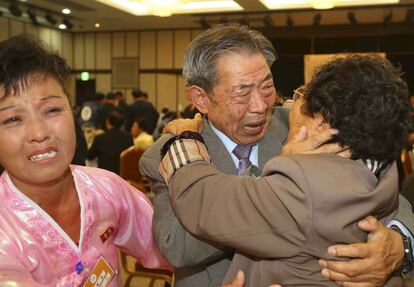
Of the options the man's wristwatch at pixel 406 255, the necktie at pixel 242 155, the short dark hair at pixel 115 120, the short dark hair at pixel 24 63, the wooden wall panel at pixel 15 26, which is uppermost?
the wooden wall panel at pixel 15 26

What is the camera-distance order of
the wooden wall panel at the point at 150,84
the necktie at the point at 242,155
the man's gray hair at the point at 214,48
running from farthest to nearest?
the wooden wall panel at the point at 150,84 < the necktie at the point at 242,155 < the man's gray hair at the point at 214,48

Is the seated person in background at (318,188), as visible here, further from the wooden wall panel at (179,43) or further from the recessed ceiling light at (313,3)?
the wooden wall panel at (179,43)

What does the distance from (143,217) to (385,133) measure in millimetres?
815

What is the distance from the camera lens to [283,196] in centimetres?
106

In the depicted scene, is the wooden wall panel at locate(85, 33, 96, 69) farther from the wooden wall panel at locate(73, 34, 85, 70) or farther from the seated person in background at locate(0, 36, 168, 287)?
the seated person in background at locate(0, 36, 168, 287)

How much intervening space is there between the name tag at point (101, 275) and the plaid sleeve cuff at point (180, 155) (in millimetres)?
307

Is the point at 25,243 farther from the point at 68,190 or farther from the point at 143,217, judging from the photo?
the point at 143,217

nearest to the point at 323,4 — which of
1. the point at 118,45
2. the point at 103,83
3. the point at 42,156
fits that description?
the point at 118,45

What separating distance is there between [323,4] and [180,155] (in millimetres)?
9069

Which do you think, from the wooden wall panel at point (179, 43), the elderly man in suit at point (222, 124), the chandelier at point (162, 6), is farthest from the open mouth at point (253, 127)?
the wooden wall panel at point (179, 43)

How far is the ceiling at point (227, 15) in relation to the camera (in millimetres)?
10227

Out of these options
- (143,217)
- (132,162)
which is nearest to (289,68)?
(132,162)

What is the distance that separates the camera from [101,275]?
4.42 ft

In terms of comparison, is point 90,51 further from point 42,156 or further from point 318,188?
point 318,188
